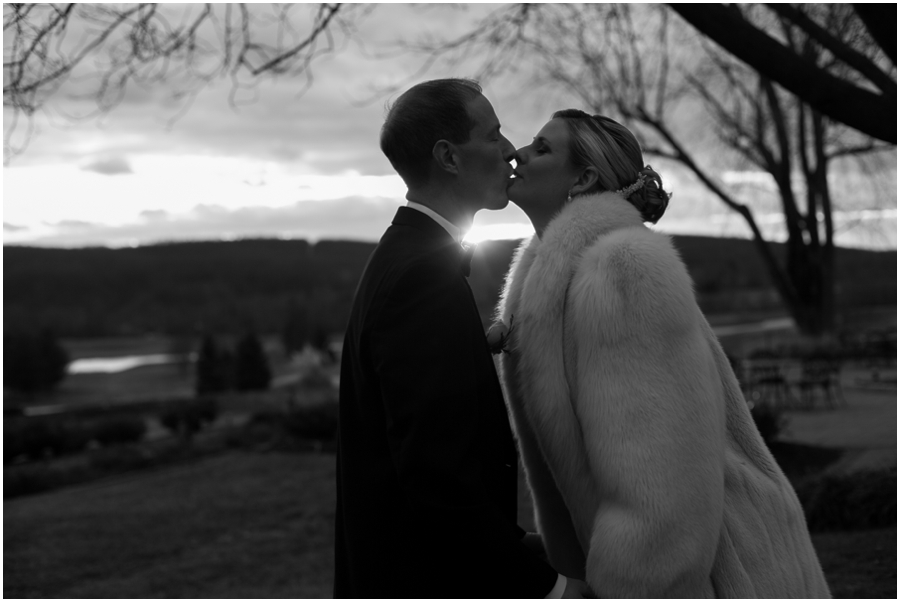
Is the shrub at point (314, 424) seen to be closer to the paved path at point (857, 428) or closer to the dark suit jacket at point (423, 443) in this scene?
the paved path at point (857, 428)

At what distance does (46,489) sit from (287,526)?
17.2 ft

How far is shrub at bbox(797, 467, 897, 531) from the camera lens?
6980 mm

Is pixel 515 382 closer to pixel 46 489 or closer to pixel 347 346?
pixel 347 346

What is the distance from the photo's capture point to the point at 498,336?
217cm

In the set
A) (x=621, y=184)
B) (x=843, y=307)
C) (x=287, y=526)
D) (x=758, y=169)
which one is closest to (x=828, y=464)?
(x=287, y=526)

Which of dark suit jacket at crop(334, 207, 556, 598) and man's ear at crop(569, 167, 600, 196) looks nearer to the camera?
dark suit jacket at crop(334, 207, 556, 598)

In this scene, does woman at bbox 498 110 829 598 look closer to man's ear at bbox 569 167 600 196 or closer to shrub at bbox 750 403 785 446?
man's ear at bbox 569 167 600 196

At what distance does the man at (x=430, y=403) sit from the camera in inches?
72.1

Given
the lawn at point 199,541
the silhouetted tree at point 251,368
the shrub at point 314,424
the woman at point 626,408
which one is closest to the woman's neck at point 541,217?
the woman at point 626,408

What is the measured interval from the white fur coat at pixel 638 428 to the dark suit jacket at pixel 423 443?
150mm

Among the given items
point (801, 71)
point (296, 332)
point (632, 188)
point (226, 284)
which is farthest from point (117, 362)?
point (632, 188)

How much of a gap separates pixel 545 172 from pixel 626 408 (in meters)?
0.75

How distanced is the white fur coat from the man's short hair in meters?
0.36

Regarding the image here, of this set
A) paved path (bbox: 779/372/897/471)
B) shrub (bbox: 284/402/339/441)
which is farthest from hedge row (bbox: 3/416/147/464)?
paved path (bbox: 779/372/897/471)
